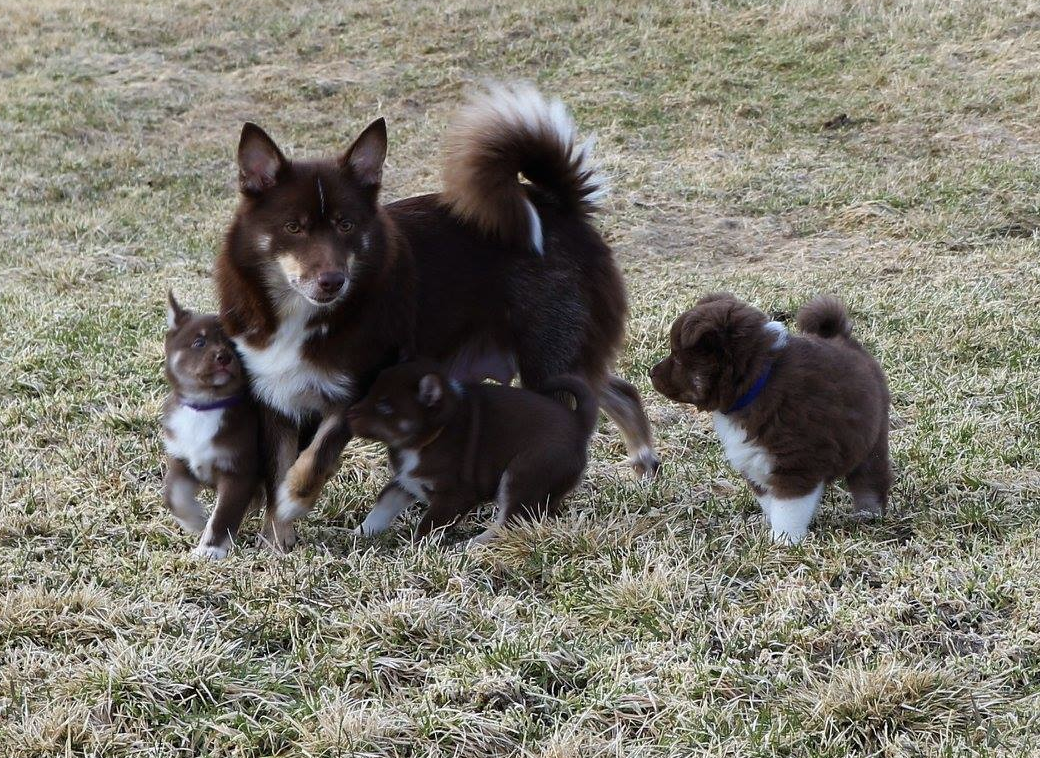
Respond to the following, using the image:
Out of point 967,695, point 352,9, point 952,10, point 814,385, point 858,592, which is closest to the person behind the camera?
point 967,695

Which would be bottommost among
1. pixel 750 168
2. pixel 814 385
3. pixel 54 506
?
pixel 750 168

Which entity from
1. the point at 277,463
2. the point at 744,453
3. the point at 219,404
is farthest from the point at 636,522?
the point at 219,404

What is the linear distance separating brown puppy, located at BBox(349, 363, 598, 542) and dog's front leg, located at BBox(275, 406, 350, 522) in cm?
20

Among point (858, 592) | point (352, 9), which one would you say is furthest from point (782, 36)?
point (858, 592)

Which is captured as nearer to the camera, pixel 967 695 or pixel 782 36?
pixel 967 695

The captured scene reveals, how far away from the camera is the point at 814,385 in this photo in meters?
4.52

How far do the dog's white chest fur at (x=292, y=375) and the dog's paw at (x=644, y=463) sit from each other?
64.8 inches

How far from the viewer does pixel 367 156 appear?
4.68 meters

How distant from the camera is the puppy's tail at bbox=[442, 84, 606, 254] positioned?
5.04m

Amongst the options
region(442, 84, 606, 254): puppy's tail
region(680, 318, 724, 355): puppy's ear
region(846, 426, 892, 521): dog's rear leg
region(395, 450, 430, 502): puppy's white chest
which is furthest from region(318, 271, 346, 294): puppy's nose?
region(846, 426, 892, 521): dog's rear leg

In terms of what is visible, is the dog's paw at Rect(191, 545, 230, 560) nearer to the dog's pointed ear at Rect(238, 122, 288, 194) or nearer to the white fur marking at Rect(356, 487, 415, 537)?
the white fur marking at Rect(356, 487, 415, 537)

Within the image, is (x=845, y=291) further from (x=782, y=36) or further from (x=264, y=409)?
(x=782, y=36)

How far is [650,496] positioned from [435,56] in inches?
483

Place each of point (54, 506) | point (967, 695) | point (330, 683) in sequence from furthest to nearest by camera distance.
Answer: point (54, 506) → point (330, 683) → point (967, 695)
